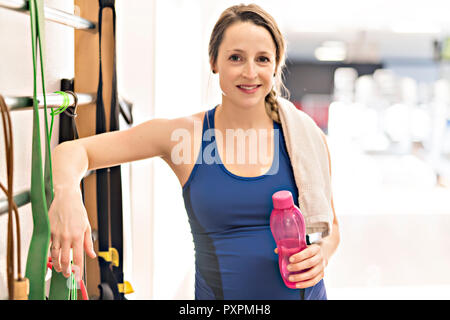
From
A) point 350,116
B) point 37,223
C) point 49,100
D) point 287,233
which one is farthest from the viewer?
point 350,116

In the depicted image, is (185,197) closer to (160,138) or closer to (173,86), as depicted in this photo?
(160,138)

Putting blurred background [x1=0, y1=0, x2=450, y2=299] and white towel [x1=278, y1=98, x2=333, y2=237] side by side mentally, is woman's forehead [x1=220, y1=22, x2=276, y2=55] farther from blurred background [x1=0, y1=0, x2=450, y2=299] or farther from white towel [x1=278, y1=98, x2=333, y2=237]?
blurred background [x1=0, y1=0, x2=450, y2=299]

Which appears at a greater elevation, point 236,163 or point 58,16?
point 58,16

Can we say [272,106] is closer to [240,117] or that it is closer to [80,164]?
[240,117]

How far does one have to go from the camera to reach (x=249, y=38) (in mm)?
668

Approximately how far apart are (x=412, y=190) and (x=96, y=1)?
2.40m

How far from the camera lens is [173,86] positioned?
1.23 m

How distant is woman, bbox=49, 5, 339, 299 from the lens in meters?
0.67

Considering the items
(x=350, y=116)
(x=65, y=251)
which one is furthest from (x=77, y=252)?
(x=350, y=116)

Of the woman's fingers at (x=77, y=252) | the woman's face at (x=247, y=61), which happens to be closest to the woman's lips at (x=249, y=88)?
the woman's face at (x=247, y=61)

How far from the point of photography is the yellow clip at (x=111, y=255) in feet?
2.58

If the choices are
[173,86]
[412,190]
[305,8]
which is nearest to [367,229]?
[412,190]

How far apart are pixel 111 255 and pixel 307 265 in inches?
14.0

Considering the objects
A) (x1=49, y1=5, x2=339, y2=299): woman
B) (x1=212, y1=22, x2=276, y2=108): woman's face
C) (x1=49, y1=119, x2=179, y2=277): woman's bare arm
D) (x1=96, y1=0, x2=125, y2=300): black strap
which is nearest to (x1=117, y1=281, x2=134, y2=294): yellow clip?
(x1=96, y1=0, x2=125, y2=300): black strap
